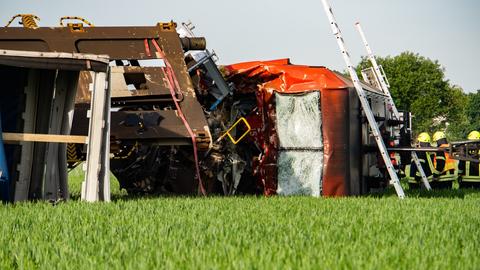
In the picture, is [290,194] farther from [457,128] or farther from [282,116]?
[457,128]

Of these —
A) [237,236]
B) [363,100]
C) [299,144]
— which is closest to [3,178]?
[237,236]

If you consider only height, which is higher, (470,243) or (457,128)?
(457,128)

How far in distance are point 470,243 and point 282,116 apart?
687 cm

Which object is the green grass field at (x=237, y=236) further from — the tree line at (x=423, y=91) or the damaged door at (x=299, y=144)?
the tree line at (x=423, y=91)

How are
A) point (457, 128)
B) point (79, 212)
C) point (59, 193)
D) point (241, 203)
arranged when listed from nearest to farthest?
point (79, 212), point (241, 203), point (59, 193), point (457, 128)

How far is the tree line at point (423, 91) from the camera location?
62.1 meters

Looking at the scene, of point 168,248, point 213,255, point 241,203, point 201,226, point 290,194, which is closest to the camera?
point 213,255

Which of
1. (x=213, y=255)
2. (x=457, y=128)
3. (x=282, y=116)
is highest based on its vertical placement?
(x=457, y=128)

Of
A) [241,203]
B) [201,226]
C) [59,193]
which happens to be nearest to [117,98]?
[59,193]

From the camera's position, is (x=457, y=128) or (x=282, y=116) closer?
(x=282, y=116)

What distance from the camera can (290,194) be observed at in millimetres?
12438

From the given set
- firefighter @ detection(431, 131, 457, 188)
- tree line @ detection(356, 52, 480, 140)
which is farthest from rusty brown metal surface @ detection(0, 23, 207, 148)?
tree line @ detection(356, 52, 480, 140)

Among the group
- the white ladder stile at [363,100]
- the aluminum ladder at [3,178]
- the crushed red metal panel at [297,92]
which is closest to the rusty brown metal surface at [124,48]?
the crushed red metal panel at [297,92]

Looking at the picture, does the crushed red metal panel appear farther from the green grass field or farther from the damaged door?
the green grass field
